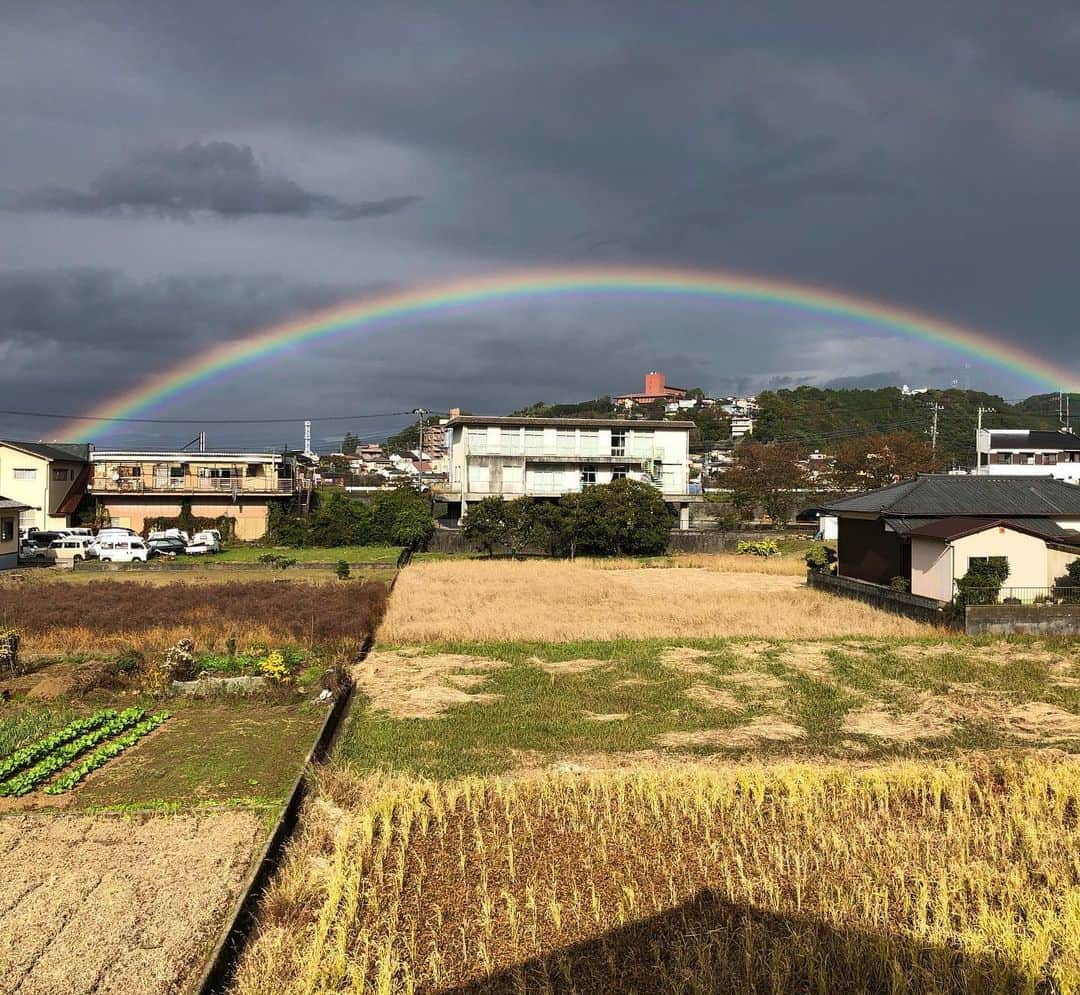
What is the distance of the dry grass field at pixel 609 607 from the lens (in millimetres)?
23391

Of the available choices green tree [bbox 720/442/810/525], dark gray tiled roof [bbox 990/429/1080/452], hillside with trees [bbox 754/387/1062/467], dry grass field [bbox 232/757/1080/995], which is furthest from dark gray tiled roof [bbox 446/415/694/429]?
hillside with trees [bbox 754/387/1062/467]

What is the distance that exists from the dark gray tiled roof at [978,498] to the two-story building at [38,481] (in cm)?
4338

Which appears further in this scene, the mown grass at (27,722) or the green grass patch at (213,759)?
the mown grass at (27,722)

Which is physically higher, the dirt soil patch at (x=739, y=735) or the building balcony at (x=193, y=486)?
the building balcony at (x=193, y=486)

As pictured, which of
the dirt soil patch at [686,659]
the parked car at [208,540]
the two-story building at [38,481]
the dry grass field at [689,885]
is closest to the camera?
the dry grass field at [689,885]

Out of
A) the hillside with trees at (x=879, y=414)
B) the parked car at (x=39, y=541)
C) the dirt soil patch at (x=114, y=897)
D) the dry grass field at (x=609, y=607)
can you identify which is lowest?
the dirt soil patch at (x=114, y=897)

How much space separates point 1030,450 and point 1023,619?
5597 centimetres

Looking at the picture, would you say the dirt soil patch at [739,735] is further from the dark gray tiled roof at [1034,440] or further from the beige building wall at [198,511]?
the dark gray tiled roof at [1034,440]

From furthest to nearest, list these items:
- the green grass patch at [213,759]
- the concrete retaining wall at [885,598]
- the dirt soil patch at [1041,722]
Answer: the concrete retaining wall at [885,598]
the dirt soil patch at [1041,722]
the green grass patch at [213,759]

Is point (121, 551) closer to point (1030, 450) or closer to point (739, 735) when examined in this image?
point (739, 735)

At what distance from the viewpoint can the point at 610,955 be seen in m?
7.62

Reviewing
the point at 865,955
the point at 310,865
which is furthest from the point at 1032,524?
the point at 310,865

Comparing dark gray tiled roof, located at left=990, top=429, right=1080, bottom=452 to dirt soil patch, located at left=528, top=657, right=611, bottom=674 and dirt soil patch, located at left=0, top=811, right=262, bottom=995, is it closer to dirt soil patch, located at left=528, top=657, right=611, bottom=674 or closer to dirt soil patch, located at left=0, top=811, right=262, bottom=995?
dirt soil patch, located at left=528, top=657, right=611, bottom=674

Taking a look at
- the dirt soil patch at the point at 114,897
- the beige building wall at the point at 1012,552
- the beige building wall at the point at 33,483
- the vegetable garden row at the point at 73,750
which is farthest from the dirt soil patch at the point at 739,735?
the beige building wall at the point at 33,483
